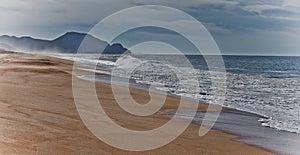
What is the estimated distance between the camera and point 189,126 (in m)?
10.3

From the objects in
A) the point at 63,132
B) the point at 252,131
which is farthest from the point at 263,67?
the point at 63,132

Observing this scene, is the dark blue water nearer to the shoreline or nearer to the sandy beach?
the shoreline

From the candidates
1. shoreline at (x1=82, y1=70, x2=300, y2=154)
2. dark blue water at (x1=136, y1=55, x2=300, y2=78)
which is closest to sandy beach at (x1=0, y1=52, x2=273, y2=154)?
shoreline at (x1=82, y1=70, x2=300, y2=154)

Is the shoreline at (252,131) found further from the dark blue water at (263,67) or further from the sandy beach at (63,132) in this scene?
the dark blue water at (263,67)

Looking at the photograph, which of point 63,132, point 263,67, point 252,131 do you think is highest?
point 63,132

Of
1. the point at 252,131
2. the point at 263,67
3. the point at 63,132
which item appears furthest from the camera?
the point at 263,67

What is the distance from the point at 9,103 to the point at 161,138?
458 cm

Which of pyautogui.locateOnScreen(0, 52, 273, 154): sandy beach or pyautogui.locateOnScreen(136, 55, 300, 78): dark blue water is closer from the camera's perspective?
pyautogui.locateOnScreen(0, 52, 273, 154): sandy beach

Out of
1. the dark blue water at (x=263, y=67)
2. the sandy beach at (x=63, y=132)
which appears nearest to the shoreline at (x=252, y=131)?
the sandy beach at (x=63, y=132)

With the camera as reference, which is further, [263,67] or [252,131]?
[263,67]

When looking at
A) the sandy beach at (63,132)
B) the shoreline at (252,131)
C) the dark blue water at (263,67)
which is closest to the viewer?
the sandy beach at (63,132)

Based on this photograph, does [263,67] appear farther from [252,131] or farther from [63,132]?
[63,132]

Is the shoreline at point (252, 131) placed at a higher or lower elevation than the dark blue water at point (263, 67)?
higher

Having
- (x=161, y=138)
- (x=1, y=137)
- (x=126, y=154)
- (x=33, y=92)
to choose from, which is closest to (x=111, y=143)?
(x=126, y=154)
